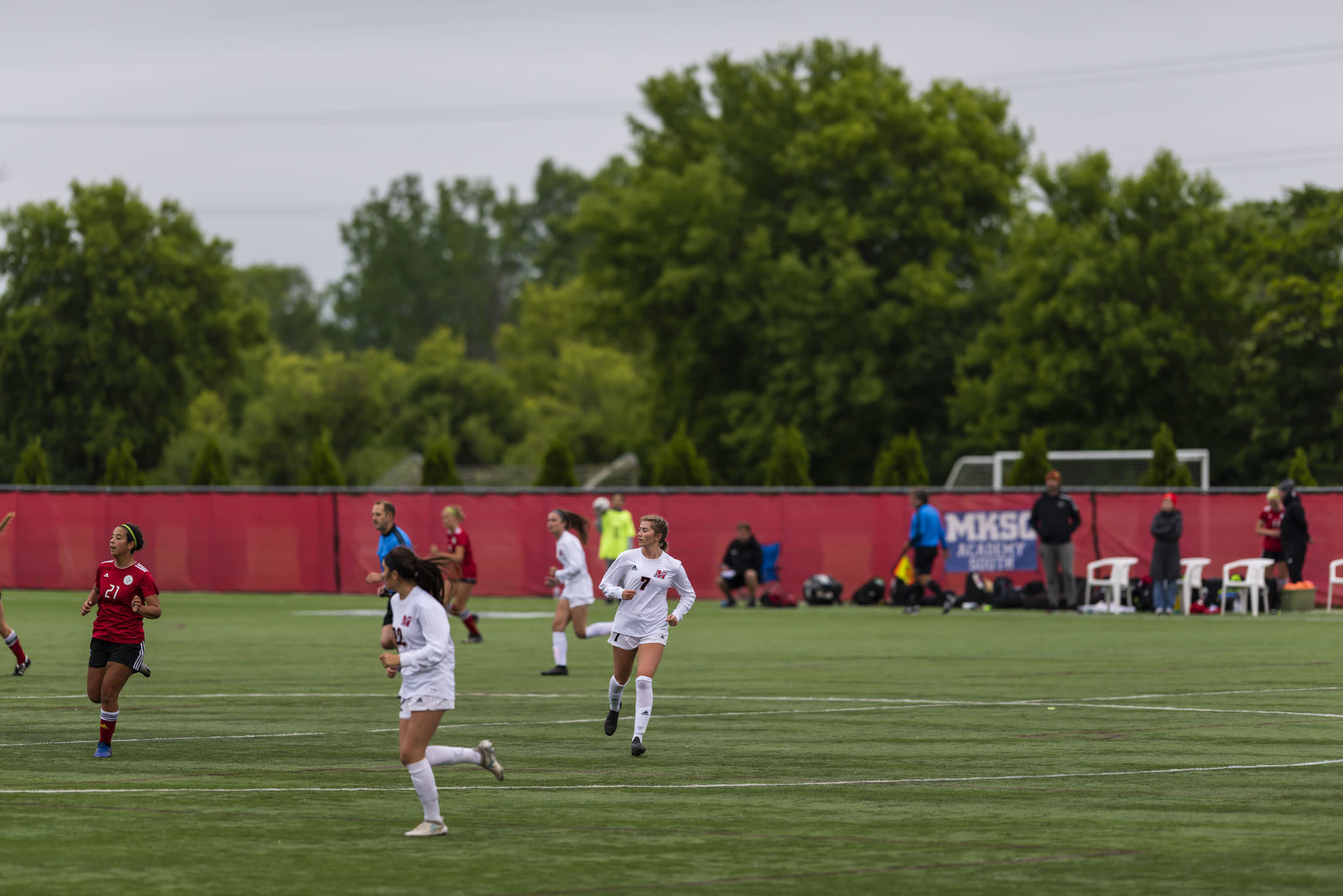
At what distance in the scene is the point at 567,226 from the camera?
230 feet

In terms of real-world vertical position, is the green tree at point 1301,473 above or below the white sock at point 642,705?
above

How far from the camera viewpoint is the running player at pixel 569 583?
812 inches

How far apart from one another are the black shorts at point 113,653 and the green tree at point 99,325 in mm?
65023

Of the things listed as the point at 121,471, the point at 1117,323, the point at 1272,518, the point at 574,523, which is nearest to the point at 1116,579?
the point at 1272,518

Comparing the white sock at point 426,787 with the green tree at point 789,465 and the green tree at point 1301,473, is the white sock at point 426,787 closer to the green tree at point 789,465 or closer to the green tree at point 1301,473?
the green tree at point 1301,473

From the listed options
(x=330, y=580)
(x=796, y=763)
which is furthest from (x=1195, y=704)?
(x=330, y=580)

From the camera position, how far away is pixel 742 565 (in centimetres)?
3656

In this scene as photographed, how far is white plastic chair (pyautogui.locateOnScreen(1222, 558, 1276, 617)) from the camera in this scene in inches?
1276

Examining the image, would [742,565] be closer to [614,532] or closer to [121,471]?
[614,532]

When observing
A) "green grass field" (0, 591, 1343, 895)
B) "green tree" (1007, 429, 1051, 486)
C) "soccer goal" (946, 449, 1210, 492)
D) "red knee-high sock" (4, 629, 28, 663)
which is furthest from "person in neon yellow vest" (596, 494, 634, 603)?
"soccer goal" (946, 449, 1210, 492)

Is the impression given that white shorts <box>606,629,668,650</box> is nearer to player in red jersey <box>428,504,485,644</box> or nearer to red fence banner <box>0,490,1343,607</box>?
player in red jersey <box>428,504,485,644</box>

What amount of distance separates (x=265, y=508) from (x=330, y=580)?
2230 millimetres

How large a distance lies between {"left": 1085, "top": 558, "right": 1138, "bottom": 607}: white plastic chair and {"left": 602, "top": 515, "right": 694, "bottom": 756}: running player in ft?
67.3

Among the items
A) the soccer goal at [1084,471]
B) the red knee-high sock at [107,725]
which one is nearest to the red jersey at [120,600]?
the red knee-high sock at [107,725]
